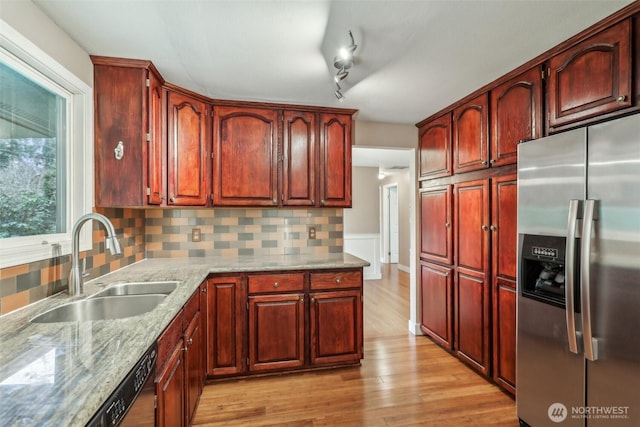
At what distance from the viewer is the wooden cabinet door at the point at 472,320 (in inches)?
95.0

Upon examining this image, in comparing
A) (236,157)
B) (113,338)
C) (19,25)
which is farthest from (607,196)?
(19,25)

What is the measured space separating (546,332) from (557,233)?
21.8 inches

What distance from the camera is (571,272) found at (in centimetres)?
153

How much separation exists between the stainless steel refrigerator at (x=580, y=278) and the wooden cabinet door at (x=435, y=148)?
3.33 ft

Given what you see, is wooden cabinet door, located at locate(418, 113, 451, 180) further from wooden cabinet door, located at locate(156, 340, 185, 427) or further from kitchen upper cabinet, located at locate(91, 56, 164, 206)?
wooden cabinet door, located at locate(156, 340, 185, 427)

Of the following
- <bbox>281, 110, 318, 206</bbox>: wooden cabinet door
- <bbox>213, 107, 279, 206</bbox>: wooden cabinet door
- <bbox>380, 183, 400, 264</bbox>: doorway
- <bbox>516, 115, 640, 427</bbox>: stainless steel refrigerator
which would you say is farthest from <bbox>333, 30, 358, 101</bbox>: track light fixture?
<bbox>380, 183, 400, 264</bbox>: doorway

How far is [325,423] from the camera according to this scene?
1.93m

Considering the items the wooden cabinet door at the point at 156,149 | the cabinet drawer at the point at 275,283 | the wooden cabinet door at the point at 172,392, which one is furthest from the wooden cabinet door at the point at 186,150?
the wooden cabinet door at the point at 172,392

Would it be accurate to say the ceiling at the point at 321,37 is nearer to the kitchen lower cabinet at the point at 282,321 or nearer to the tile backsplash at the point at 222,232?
the tile backsplash at the point at 222,232

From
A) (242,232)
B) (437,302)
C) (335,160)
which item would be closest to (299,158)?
(335,160)

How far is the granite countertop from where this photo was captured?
709mm

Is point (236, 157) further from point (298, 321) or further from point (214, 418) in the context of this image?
point (214, 418)

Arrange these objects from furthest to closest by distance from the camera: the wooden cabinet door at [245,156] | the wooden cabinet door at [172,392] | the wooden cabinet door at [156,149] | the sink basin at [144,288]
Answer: the wooden cabinet door at [245,156]
the wooden cabinet door at [156,149]
the sink basin at [144,288]
the wooden cabinet door at [172,392]

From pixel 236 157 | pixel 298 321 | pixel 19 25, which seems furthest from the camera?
pixel 236 157
